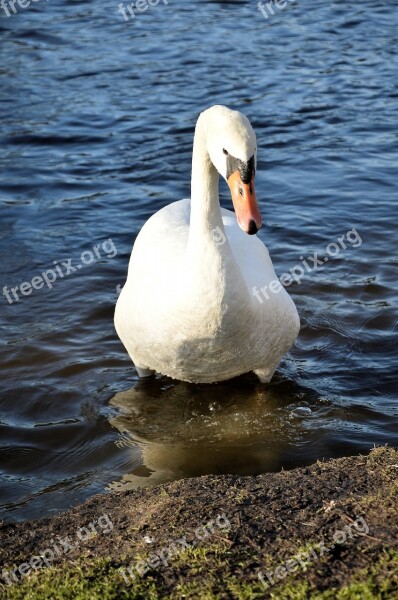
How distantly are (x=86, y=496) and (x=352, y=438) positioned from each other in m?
1.68

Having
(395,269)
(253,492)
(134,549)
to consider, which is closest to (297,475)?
(253,492)

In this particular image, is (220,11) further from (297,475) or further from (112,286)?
(297,475)

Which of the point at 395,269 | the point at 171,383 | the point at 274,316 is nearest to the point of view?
the point at 274,316

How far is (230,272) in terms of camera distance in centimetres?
539
